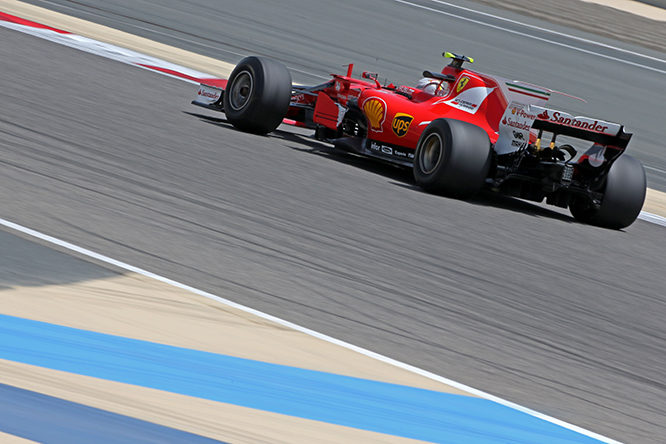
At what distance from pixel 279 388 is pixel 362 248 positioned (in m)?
2.43

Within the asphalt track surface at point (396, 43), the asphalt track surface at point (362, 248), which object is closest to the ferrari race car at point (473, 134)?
the asphalt track surface at point (362, 248)

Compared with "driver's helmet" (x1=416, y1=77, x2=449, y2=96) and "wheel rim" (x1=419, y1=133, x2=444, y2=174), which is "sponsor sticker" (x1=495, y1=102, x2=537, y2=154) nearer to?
"wheel rim" (x1=419, y1=133, x2=444, y2=174)

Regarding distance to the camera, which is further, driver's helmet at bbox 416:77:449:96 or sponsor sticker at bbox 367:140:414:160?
driver's helmet at bbox 416:77:449:96

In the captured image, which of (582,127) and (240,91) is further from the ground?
(582,127)

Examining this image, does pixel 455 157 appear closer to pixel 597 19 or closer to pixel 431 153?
pixel 431 153

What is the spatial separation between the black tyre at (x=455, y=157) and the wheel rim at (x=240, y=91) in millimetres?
2006

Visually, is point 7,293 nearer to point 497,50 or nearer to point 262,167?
point 262,167

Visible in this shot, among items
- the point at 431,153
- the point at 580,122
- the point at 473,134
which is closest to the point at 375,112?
the point at 431,153

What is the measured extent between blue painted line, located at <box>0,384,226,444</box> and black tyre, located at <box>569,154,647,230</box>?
581 centimetres

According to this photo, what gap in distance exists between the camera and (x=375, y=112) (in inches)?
365

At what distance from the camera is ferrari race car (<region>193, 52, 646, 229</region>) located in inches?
328

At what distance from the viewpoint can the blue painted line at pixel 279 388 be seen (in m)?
3.85

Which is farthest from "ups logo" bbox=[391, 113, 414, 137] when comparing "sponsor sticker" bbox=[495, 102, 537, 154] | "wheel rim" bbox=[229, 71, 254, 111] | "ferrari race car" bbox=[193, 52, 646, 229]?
"wheel rim" bbox=[229, 71, 254, 111]

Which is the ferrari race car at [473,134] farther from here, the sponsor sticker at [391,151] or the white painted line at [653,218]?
the white painted line at [653,218]
